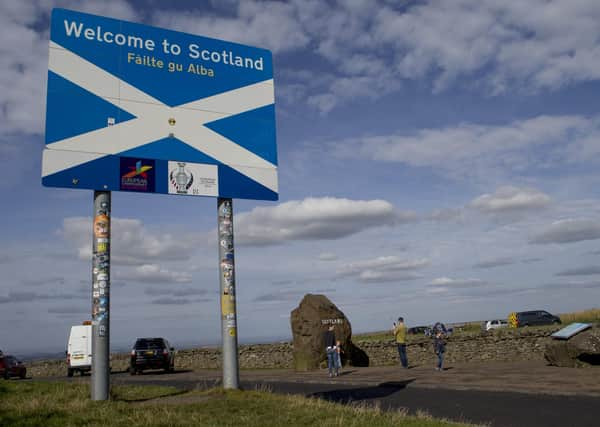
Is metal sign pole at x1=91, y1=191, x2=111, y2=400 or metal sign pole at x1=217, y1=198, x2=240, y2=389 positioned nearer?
metal sign pole at x1=91, y1=191, x2=111, y2=400

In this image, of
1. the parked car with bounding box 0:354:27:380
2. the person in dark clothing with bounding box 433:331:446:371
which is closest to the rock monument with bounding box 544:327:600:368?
the person in dark clothing with bounding box 433:331:446:371

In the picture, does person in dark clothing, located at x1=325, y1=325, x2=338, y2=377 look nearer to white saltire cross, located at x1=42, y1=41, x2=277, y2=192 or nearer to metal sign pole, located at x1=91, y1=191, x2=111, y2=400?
white saltire cross, located at x1=42, y1=41, x2=277, y2=192

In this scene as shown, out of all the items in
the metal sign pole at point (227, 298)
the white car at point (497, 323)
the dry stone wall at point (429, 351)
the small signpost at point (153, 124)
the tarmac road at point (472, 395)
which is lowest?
the tarmac road at point (472, 395)

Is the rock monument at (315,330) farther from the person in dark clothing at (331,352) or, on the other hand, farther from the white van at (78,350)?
the white van at (78,350)

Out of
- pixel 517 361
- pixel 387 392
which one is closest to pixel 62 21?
pixel 387 392

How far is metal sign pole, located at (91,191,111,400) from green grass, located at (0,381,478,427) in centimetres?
41

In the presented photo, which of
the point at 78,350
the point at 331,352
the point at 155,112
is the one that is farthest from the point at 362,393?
the point at 78,350

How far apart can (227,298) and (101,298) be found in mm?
2468

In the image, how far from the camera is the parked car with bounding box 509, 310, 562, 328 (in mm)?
49000

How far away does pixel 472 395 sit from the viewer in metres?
12.8

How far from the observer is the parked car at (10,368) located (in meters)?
28.8

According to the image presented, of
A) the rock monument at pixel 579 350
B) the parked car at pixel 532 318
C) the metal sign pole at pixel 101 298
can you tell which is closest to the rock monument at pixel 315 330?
the rock monument at pixel 579 350

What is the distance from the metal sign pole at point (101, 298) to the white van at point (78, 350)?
73.6 ft

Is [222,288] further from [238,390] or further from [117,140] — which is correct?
[117,140]
